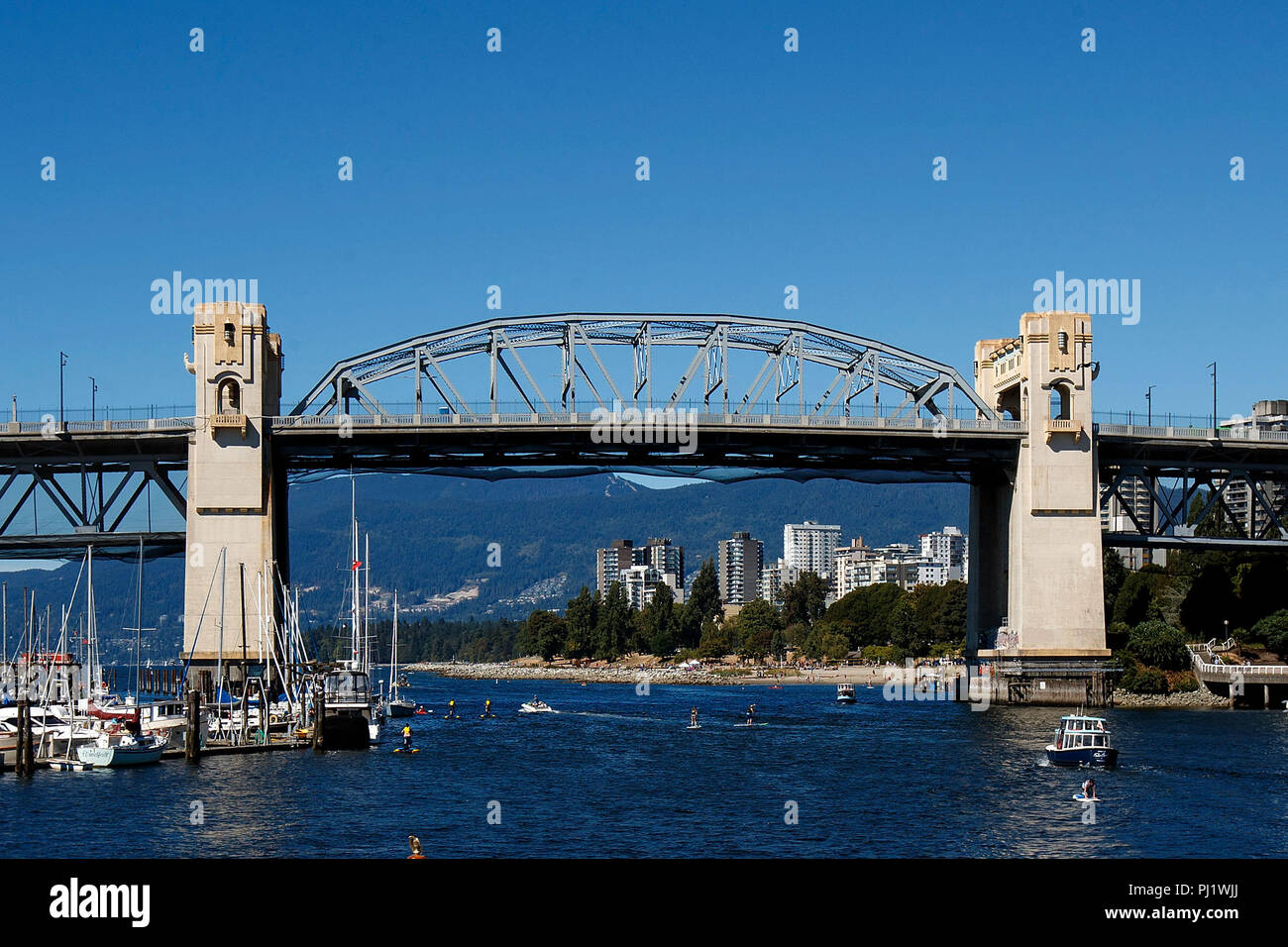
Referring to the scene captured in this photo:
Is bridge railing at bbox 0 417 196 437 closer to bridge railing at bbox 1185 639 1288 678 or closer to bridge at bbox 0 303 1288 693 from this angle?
bridge at bbox 0 303 1288 693

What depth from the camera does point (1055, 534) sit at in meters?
98.3

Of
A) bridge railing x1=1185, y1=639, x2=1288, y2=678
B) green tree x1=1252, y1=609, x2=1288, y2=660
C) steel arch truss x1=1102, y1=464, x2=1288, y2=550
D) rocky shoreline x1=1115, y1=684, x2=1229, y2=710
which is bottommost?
rocky shoreline x1=1115, y1=684, x2=1229, y2=710

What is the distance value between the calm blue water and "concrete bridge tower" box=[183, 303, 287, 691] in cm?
1385

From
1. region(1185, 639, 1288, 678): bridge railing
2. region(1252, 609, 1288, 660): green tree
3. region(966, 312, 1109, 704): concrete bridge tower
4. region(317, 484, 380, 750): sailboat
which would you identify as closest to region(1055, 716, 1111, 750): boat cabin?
region(966, 312, 1109, 704): concrete bridge tower

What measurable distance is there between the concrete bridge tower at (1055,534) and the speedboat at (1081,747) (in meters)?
32.0

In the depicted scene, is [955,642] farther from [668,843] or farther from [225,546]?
[668,843]

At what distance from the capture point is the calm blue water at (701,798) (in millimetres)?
45375

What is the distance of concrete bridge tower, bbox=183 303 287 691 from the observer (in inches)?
3669

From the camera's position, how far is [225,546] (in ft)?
308

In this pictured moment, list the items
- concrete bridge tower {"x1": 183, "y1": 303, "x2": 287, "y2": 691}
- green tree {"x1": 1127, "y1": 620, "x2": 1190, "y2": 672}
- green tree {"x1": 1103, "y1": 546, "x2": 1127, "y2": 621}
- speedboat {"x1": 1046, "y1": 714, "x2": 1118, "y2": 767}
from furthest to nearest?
green tree {"x1": 1103, "y1": 546, "x2": 1127, "y2": 621} < green tree {"x1": 1127, "y1": 620, "x2": 1190, "y2": 672} < concrete bridge tower {"x1": 183, "y1": 303, "x2": 287, "y2": 691} < speedboat {"x1": 1046, "y1": 714, "x2": 1118, "y2": 767}

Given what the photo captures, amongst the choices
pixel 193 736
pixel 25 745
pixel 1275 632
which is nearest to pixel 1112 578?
pixel 1275 632

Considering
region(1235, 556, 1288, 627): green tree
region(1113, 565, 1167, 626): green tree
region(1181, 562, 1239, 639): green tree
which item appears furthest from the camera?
region(1113, 565, 1167, 626): green tree

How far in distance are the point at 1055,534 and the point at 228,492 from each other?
179 feet

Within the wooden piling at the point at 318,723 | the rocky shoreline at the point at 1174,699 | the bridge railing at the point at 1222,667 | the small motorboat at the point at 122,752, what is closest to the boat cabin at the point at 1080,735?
the wooden piling at the point at 318,723
